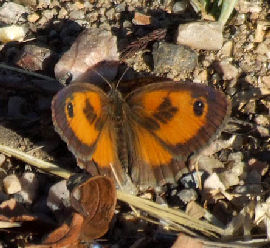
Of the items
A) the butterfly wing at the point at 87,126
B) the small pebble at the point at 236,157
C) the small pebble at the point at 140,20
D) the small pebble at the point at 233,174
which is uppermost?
the small pebble at the point at 140,20

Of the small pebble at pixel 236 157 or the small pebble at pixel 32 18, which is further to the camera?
the small pebble at pixel 32 18

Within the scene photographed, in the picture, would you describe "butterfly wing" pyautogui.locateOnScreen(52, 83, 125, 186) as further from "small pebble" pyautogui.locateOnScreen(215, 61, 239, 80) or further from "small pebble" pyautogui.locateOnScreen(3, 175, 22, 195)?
"small pebble" pyautogui.locateOnScreen(215, 61, 239, 80)

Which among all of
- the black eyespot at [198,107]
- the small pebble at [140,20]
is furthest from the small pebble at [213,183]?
the small pebble at [140,20]

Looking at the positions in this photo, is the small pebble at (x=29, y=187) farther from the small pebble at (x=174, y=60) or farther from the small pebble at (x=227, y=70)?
the small pebble at (x=227, y=70)

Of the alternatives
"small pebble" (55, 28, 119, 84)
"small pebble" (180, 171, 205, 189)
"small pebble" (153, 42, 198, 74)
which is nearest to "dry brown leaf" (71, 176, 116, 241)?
"small pebble" (180, 171, 205, 189)

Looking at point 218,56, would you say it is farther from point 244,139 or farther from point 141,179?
point 141,179

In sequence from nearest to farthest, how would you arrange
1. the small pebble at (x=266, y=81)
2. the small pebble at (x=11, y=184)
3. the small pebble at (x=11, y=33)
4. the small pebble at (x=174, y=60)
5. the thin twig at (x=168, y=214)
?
the thin twig at (x=168, y=214)
the small pebble at (x=11, y=184)
the small pebble at (x=266, y=81)
the small pebble at (x=174, y=60)
the small pebble at (x=11, y=33)

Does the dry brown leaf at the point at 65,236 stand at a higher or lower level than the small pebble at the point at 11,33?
lower

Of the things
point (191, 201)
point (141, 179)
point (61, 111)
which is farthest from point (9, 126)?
point (191, 201)
